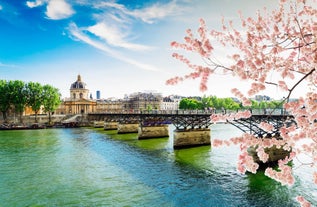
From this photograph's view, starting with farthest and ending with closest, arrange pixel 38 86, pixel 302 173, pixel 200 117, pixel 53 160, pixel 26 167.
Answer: pixel 38 86
pixel 200 117
pixel 53 160
pixel 26 167
pixel 302 173

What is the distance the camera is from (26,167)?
26.8 meters

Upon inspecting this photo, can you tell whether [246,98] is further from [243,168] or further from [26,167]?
[26,167]

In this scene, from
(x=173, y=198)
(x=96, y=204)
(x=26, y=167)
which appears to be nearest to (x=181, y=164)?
(x=173, y=198)

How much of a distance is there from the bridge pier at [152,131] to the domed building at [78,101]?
4162 inches

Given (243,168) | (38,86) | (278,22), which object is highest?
(38,86)

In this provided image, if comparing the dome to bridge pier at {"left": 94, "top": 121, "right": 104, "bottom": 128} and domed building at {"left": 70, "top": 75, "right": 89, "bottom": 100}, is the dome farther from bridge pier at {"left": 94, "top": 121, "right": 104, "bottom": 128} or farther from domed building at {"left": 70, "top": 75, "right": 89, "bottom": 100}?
bridge pier at {"left": 94, "top": 121, "right": 104, "bottom": 128}

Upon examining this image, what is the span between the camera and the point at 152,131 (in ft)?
168

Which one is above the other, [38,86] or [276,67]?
[38,86]

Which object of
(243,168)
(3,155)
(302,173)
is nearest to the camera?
(243,168)

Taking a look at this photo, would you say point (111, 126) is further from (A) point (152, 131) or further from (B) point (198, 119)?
(B) point (198, 119)

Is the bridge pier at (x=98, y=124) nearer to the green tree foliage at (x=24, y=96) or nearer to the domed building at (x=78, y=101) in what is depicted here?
the green tree foliage at (x=24, y=96)

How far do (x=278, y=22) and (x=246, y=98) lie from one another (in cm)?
204

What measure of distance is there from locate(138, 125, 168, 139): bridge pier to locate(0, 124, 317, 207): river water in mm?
17504

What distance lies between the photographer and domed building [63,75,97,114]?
153250 millimetres
